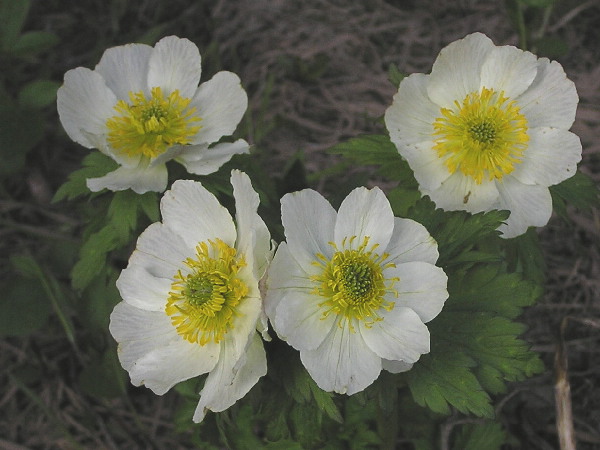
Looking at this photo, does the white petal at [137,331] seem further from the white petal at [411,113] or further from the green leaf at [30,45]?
the green leaf at [30,45]

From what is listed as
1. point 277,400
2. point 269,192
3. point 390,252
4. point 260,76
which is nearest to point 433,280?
point 390,252

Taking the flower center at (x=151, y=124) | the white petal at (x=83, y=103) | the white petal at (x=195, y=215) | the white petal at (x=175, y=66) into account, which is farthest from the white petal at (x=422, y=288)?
the white petal at (x=83, y=103)

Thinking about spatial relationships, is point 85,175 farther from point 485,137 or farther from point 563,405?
point 563,405

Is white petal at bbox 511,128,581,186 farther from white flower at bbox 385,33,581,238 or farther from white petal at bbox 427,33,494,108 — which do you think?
white petal at bbox 427,33,494,108

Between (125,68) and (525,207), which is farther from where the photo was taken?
(125,68)

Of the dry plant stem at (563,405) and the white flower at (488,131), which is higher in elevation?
the white flower at (488,131)

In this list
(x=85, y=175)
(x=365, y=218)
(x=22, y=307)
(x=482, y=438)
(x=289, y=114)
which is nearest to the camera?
(x=365, y=218)

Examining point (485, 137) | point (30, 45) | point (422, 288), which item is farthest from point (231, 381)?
point (30, 45)
